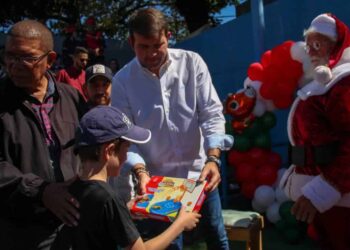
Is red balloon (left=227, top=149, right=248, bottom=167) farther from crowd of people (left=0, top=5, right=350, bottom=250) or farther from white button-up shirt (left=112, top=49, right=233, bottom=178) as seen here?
white button-up shirt (left=112, top=49, right=233, bottom=178)

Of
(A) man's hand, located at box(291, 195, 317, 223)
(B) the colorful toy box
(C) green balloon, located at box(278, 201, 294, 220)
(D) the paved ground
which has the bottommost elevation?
(D) the paved ground

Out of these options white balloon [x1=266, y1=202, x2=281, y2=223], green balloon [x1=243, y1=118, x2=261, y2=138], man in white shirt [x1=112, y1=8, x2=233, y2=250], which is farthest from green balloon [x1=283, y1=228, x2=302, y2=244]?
man in white shirt [x1=112, y1=8, x2=233, y2=250]

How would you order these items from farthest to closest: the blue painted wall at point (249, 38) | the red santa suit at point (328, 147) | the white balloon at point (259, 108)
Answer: the blue painted wall at point (249, 38) → the white balloon at point (259, 108) → the red santa suit at point (328, 147)

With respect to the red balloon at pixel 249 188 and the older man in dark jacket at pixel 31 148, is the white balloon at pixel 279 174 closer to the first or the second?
the red balloon at pixel 249 188

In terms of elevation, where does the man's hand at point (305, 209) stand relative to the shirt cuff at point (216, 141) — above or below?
below

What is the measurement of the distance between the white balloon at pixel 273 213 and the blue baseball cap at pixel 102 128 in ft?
10.2

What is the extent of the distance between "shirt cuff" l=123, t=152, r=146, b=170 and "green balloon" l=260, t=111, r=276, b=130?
2.78 meters

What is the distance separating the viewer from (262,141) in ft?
16.1

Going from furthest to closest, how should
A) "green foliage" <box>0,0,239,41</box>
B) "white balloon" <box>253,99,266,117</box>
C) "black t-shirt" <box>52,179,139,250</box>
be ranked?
"green foliage" <box>0,0,239,41</box> < "white balloon" <box>253,99,266,117</box> < "black t-shirt" <box>52,179,139,250</box>

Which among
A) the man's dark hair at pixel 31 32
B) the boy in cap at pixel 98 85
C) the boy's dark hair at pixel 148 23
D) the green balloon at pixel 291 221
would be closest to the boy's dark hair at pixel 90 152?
the man's dark hair at pixel 31 32

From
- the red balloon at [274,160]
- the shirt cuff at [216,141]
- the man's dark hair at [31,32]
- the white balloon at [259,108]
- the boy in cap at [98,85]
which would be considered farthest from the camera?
the white balloon at [259,108]

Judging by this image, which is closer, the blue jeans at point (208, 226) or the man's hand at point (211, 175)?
the man's hand at point (211, 175)

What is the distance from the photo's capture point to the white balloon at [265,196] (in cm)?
472

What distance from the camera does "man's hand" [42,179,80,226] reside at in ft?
5.49
